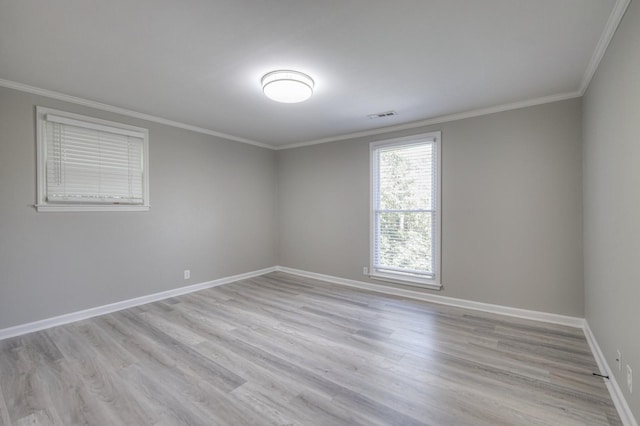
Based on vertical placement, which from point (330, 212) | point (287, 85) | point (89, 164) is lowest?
point (330, 212)

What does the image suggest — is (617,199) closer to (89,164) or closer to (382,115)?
(382,115)

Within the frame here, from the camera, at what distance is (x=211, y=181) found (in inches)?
191

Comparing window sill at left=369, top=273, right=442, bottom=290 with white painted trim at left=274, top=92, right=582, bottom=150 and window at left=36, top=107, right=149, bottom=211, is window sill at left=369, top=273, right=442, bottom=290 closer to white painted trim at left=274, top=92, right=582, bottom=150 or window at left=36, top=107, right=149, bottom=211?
white painted trim at left=274, top=92, right=582, bottom=150

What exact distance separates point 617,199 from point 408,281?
8.82 feet

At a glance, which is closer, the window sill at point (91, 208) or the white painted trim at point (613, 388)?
the white painted trim at point (613, 388)

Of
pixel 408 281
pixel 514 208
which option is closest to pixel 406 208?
pixel 408 281

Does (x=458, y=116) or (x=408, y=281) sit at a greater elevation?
(x=458, y=116)

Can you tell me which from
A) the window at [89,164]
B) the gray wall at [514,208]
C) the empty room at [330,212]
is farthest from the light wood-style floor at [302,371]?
the window at [89,164]

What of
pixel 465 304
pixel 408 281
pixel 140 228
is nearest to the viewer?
pixel 465 304

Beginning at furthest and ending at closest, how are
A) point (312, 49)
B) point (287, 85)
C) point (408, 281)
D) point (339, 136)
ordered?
point (339, 136) → point (408, 281) → point (287, 85) → point (312, 49)

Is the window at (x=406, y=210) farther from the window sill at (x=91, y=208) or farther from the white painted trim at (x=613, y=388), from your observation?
the window sill at (x=91, y=208)

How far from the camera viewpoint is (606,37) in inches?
82.4

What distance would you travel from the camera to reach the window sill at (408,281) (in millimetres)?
4105

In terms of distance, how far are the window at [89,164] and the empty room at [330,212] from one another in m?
0.02
